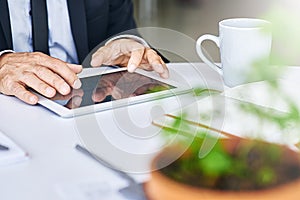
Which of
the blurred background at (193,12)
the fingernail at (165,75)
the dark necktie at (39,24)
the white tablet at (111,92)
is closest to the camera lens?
the white tablet at (111,92)

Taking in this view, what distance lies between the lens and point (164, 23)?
14.2 ft

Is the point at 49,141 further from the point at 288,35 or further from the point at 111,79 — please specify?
the point at 288,35

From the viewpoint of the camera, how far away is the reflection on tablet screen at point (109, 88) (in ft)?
2.96

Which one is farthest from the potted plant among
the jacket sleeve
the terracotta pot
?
the jacket sleeve

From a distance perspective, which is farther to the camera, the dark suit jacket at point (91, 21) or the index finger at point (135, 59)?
the dark suit jacket at point (91, 21)

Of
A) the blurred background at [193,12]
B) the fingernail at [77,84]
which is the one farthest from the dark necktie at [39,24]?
the blurred background at [193,12]

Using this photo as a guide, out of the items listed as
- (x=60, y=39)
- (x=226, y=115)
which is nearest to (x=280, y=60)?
(x=226, y=115)

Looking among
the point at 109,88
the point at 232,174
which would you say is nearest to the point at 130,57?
the point at 109,88

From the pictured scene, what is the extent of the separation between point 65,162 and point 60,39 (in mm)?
767

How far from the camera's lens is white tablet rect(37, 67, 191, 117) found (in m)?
0.87

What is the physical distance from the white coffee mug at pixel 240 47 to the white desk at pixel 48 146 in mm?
43

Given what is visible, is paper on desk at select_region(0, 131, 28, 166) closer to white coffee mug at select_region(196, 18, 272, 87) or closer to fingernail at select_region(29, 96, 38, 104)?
fingernail at select_region(29, 96, 38, 104)

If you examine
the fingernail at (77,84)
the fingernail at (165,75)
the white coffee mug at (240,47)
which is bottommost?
the fingernail at (165,75)

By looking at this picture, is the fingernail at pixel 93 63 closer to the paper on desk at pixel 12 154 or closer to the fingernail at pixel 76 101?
the fingernail at pixel 76 101
